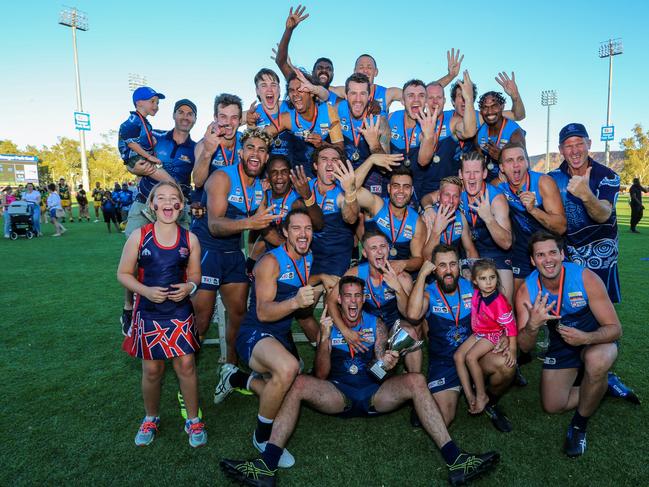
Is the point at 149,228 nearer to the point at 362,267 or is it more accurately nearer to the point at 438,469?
the point at 362,267

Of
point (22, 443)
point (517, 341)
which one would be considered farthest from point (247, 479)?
point (517, 341)

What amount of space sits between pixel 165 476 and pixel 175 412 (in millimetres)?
1011

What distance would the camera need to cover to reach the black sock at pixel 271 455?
122 inches

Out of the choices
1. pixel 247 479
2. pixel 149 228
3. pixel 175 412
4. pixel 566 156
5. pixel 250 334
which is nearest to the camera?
pixel 247 479

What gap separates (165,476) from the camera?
316cm

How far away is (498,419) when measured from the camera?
148 inches

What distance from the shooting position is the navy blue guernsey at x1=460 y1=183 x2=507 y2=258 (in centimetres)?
464

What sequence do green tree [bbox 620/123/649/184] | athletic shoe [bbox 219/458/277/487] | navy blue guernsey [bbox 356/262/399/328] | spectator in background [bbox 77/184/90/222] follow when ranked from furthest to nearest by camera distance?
green tree [bbox 620/123/649/184], spectator in background [bbox 77/184/90/222], navy blue guernsey [bbox 356/262/399/328], athletic shoe [bbox 219/458/277/487]

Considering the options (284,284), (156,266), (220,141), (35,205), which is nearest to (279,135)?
(220,141)

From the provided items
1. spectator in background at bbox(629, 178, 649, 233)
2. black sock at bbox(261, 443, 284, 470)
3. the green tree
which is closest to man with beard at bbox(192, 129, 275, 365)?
black sock at bbox(261, 443, 284, 470)

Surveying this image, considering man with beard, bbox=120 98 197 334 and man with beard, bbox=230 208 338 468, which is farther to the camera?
man with beard, bbox=120 98 197 334

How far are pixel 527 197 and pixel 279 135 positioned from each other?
2.93m

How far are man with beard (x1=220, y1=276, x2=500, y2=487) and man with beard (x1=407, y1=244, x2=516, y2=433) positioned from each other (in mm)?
482

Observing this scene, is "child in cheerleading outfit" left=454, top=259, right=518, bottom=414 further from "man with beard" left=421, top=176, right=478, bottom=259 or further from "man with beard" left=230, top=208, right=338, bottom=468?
"man with beard" left=230, top=208, right=338, bottom=468
